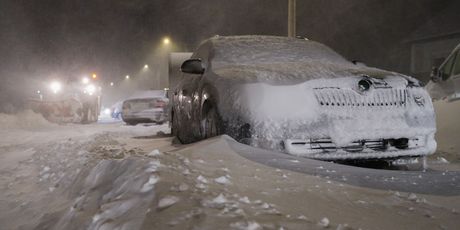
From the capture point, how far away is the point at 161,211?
2139 millimetres

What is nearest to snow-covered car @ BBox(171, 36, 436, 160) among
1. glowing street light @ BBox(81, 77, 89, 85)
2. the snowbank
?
the snowbank

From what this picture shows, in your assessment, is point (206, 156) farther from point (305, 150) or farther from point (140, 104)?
point (140, 104)

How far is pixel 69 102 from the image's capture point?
16953 mm

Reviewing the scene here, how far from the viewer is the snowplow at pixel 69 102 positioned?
55.0ft

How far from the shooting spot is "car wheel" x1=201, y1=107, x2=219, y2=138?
4.28 metres

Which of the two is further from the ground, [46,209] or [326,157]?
[326,157]

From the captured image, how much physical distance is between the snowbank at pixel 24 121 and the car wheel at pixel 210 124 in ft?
36.8

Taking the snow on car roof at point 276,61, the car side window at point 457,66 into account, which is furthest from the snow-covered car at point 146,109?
the car side window at point 457,66

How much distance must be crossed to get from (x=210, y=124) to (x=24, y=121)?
42.3ft

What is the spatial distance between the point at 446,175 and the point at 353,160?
86 centimetres

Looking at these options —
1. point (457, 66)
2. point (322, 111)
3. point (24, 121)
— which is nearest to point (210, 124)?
point (322, 111)

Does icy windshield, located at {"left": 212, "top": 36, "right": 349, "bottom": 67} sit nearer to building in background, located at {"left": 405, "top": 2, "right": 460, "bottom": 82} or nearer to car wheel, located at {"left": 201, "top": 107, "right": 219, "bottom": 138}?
car wheel, located at {"left": 201, "top": 107, "right": 219, "bottom": 138}

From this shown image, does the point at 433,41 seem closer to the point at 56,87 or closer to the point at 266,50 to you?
the point at 56,87

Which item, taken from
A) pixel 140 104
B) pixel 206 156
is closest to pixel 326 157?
pixel 206 156
